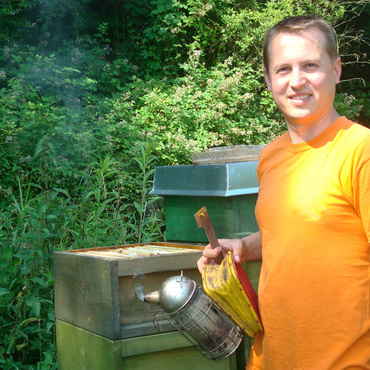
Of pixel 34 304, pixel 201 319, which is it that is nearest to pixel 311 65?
pixel 201 319

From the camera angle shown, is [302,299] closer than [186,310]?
Yes

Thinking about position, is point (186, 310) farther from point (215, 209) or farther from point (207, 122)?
point (207, 122)

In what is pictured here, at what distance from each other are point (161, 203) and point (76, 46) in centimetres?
378

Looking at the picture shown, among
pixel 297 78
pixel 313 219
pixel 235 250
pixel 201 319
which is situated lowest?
pixel 201 319

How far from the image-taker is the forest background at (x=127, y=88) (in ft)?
20.0

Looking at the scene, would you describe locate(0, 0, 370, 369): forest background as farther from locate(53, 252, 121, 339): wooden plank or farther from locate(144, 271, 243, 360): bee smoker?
locate(144, 271, 243, 360): bee smoker

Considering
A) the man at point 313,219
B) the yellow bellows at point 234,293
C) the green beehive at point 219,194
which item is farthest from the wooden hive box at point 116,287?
the man at point 313,219

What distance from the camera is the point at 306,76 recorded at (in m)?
1.44

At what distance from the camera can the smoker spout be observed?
6.34 ft

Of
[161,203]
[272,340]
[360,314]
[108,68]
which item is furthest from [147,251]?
[108,68]

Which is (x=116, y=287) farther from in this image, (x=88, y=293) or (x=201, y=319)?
(x=201, y=319)

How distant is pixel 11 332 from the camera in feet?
9.84

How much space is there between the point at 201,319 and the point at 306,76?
842mm

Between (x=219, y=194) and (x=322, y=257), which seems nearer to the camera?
(x=322, y=257)
